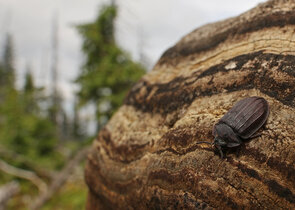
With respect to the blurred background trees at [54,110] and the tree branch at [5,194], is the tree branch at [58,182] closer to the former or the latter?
the blurred background trees at [54,110]

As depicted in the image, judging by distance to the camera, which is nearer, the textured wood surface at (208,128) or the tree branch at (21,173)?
the textured wood surface at (208,128)

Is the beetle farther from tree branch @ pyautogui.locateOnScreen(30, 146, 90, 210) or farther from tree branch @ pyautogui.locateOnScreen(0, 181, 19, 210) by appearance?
tree branch @ pyautogui.locateOnScreen(0, 181, 19, 210)

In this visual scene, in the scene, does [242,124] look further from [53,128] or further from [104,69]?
[53,128]

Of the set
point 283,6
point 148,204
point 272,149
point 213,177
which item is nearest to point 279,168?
point 272,149

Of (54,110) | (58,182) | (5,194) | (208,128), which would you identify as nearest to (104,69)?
(58,182)

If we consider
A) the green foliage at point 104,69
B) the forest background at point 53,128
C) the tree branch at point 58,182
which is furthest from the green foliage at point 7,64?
the green foliage at point 104,69

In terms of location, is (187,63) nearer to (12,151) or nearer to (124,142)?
(124,142)
